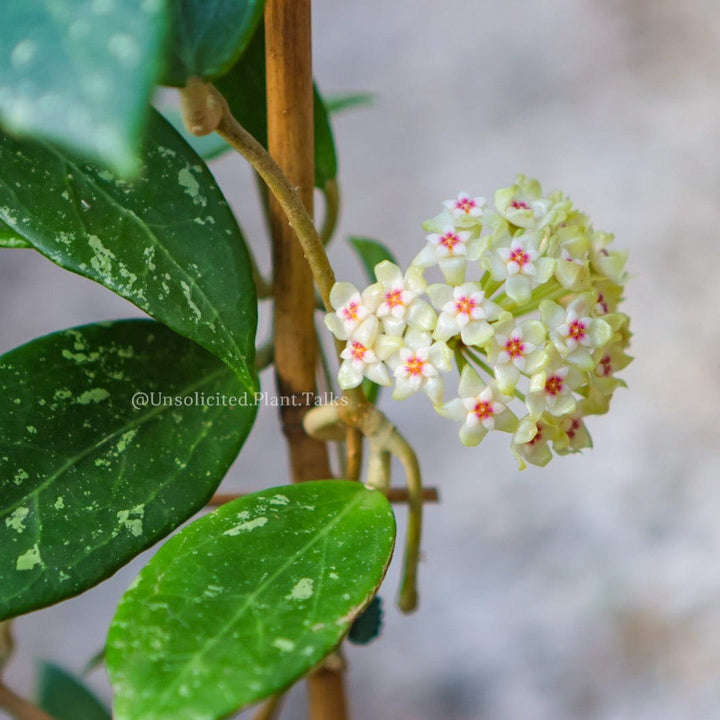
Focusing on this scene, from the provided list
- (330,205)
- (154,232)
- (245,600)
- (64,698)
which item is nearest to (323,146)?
(330,205)

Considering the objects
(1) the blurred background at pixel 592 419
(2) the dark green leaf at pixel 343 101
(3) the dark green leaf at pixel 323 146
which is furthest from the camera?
(1) the blurred background at pixel 592 419

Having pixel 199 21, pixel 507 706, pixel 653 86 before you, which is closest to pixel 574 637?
pixel 507 706

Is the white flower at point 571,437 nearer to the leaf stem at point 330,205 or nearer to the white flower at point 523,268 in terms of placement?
the white flower at point 523,268

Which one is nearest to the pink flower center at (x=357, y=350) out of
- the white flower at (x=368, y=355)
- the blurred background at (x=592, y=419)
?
the white flower at (x=368, y=355)

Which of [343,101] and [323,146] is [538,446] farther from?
[343,101]

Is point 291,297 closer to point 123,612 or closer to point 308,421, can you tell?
point 308,421

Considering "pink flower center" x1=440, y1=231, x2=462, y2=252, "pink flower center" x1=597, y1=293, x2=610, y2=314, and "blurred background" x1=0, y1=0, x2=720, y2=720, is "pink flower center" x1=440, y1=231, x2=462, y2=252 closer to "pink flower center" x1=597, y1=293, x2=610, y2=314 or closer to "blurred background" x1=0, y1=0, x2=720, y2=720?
"pink flower center" x1=597, y1=293, x2=610, y2=314

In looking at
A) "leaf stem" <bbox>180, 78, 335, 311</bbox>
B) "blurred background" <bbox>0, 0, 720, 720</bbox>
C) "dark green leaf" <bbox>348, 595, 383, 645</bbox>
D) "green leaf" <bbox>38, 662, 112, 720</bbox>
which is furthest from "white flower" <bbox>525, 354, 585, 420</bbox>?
"blurred background" <bbox>0, 0, 720, 720</bbox>
